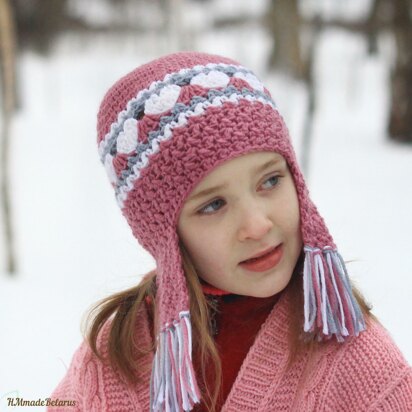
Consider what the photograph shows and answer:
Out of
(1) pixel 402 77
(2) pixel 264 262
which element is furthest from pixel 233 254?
(1) pixel 402 77

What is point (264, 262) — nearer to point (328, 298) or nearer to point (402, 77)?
point (328, 298)

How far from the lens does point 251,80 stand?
4.26 feet

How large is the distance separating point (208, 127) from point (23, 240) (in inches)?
126

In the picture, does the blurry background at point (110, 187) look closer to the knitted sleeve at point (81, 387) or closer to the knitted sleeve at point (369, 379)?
the knitted sleeve at point (81, 387)

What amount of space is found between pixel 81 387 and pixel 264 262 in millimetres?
540

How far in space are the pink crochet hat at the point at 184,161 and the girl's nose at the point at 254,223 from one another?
0.34 ft

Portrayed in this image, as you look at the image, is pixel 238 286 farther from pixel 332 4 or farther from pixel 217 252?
pixel 332 4

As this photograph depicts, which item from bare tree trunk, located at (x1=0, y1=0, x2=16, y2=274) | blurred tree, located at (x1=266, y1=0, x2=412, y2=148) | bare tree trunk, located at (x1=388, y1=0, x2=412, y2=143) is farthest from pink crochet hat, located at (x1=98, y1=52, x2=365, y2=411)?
bare tree trunk, located at (x1=388, y1=0, x2=412, y2=143)

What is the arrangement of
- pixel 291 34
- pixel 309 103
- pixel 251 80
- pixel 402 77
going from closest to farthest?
1. pixel 251 80
2. pixel 309 103
3. pixel 291 34
4. pixel 402 77

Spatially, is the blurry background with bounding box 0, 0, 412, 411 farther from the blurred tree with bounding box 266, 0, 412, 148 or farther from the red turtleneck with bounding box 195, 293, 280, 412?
the red turtleneck with bounding box 195, 293, 280, 412

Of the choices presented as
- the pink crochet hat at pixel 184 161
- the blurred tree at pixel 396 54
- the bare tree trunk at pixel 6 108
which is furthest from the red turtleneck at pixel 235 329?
the blurred tree at pixel 396 54

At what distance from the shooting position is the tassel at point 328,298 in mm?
1228

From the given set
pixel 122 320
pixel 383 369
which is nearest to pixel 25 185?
pixel 122 320

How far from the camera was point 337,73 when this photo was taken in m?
10.6
